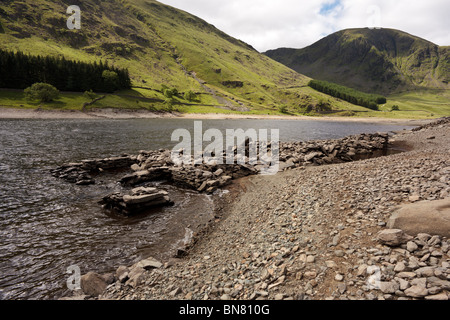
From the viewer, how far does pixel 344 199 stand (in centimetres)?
1180

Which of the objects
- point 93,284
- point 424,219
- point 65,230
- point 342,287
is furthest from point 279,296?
point 65,230

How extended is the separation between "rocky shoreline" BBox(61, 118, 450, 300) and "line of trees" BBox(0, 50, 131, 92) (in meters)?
138

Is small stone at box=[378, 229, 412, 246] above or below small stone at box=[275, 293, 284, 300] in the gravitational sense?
above

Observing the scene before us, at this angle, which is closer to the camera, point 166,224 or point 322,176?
point 166,224

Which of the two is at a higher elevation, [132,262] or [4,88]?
[4,88]

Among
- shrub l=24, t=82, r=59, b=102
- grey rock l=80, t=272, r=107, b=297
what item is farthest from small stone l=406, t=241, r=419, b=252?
shrub l=24, t=82, r=59, b=102

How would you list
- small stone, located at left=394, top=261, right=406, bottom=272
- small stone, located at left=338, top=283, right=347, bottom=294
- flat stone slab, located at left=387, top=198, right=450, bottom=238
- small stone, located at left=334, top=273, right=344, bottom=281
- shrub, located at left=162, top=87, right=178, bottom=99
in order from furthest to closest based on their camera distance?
shrub, located at left=162, top=87, right=178, bottom=99, flat stone slab, located at left=387, top=198, right=450, bottom=238, small stone, located at left=334, top=273, right=344, bottom=281, small stone, located at left=394, top=261, right=406, bottom=272, small stone, located at left=338, top=283, right=347, bottom=294

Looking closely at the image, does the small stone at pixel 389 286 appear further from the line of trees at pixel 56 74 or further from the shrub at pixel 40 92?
the line of trees at pixel 56 74

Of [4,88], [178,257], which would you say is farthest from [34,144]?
[4,88]

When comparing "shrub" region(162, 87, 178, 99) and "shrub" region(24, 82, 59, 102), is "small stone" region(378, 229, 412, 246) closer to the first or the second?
"shrub" region(24, 82, 59, 102)

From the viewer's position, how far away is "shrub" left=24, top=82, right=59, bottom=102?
308ft

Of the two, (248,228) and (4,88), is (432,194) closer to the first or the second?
(248,228)
